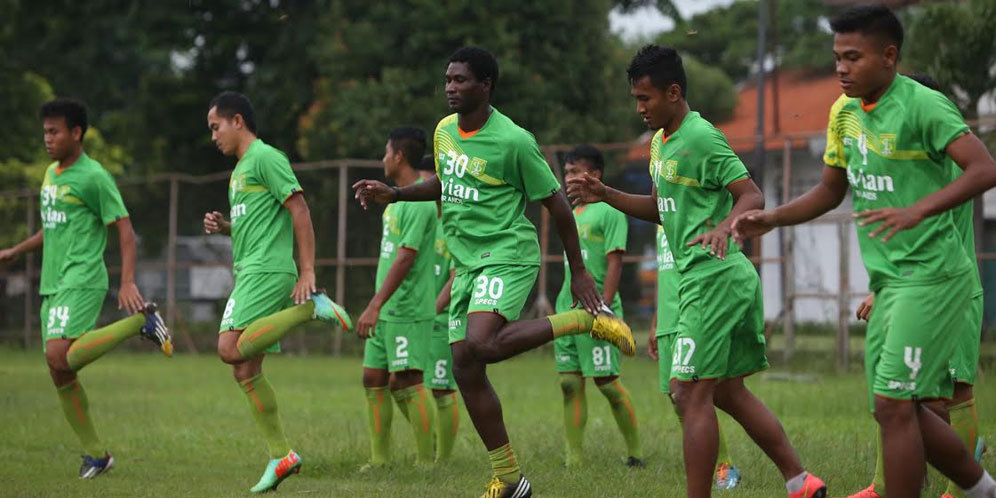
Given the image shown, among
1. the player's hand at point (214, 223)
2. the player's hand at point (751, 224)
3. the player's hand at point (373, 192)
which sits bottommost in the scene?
the player's hand at point (751, 224)

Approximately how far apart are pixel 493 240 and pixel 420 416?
2.46 meters

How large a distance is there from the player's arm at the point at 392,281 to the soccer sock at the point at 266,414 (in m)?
0.77

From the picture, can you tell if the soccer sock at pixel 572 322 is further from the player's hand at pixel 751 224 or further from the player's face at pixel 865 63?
the player's face at pixel 865 63

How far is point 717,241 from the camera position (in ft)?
18.9

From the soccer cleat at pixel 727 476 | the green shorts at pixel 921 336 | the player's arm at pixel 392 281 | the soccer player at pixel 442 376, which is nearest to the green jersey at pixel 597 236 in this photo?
the soccer player at pixel 442 376

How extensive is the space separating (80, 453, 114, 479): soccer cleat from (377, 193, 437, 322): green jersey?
2090 millimetres

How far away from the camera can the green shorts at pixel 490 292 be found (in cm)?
685

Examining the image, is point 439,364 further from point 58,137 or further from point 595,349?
point 58,137

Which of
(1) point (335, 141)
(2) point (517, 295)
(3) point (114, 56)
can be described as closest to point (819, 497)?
(2) point (517, 295)

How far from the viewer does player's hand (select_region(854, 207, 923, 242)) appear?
16.7 feet

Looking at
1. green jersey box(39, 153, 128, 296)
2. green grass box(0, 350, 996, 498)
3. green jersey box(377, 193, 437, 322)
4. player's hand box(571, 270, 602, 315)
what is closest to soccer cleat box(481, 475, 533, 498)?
green grass box(0, 350, 996, 498)

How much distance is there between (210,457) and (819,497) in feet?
17.1

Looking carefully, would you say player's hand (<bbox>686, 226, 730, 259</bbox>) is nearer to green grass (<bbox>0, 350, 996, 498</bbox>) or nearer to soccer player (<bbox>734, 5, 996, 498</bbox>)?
soccer player (<bbox>734, 5, 996, 498</bbox>)

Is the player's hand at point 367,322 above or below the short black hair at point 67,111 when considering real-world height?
below
